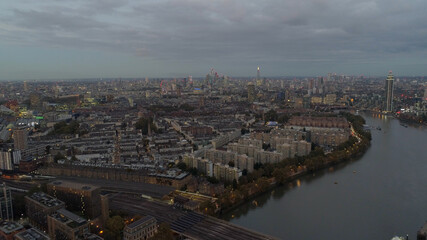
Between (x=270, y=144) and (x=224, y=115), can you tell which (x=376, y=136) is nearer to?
(x=270, y=144)

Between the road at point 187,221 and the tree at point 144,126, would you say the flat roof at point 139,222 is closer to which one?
the road at point 187,221

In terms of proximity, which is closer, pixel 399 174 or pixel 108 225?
pixel 108 225

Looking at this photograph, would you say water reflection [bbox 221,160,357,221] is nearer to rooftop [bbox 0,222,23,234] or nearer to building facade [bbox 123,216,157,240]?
building facade [bbox 123,216,157,240]

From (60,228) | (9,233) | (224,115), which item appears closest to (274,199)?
(60,228)

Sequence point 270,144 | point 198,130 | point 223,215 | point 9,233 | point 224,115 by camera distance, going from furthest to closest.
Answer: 1. point 224,115
2. point 198,130
3. point 270,144
4. point 223,215
5. point 9,233

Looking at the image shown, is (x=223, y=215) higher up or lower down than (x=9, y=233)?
lower down

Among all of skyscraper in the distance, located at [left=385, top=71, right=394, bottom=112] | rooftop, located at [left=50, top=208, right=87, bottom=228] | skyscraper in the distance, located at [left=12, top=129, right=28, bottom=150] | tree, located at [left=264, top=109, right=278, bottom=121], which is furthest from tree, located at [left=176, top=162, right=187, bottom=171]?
skyscraper in the distance, located at [left=385, top=71, right=394, bottom=112]

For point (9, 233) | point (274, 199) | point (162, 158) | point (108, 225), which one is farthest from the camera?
point (162, 158)
